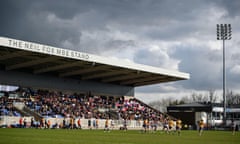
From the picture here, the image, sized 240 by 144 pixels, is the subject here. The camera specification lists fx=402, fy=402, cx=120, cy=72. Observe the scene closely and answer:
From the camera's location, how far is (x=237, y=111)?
235 feet

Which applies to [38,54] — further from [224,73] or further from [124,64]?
[224,73]

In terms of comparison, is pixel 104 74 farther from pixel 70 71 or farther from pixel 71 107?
pixel 71 107

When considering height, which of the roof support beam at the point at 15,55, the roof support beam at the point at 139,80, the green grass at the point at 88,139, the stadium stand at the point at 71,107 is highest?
the roof support beam at the point at 15,55

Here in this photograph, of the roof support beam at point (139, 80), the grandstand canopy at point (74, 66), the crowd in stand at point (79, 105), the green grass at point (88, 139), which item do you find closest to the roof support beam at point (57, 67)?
the grandstand canopy at point (74, 66)

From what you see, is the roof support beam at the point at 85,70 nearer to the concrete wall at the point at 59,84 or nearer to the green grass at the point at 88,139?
the concrete wall at the point at 59,84

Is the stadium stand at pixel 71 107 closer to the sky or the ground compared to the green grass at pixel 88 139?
closer to the sky

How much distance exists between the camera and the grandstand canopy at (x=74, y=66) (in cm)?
4214

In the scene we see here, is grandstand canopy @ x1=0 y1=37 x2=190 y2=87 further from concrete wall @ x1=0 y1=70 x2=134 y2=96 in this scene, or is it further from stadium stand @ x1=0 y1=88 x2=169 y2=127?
stadium stand @ x1=0 y1=88 x2=169 y2=127

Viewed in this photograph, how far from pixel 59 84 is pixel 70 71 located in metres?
2.51

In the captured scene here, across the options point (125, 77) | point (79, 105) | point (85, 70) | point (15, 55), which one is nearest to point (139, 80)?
point (125, 77)

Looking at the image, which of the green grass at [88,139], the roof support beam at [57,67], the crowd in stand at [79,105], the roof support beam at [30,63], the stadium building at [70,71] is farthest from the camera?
the roof support beam at [57,67]

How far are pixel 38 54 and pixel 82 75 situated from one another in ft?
46.5

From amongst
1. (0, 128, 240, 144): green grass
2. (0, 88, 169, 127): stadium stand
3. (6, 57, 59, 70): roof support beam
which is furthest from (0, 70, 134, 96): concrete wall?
(0, 128, 240, 144): green grass

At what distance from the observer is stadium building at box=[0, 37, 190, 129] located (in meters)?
43.1
